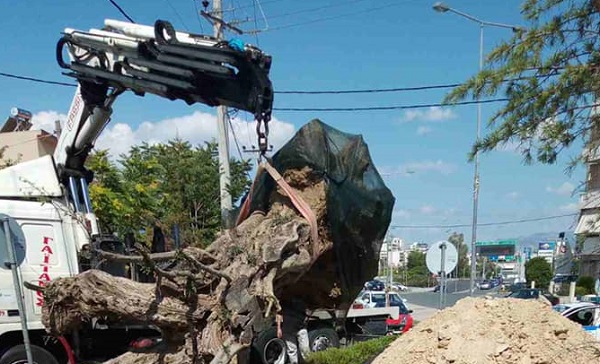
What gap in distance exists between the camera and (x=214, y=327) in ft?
19.5

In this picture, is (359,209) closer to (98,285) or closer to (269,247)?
(269,247)

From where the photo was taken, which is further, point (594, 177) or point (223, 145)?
point (223, 145)

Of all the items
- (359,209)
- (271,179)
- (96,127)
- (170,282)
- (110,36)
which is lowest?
(170,282)

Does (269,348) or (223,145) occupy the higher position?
(223,145)

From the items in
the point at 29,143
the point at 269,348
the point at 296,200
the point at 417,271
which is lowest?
the point at 417,271

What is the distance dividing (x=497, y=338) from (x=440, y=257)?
14.1ft

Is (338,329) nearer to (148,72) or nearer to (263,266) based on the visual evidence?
(263,266)

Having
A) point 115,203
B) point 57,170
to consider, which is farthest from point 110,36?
point 115,203

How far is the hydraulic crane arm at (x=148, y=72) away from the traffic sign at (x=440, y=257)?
196 inches

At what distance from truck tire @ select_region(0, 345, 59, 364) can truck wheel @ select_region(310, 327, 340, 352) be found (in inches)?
213

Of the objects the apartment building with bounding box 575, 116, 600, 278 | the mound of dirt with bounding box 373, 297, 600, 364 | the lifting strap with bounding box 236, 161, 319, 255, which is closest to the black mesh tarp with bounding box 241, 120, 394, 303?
the lifting strap with bounding box 236, 161, 319, 255

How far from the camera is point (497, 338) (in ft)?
18.7

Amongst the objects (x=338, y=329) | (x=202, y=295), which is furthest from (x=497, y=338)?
(x=338, y=329)

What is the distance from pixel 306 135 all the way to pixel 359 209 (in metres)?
1.10
